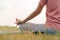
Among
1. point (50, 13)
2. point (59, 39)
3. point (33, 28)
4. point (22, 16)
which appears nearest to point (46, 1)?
point (50, 13)

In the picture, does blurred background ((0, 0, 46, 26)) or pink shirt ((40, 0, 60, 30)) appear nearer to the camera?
pink shirt ((40, 0, 60, 30))

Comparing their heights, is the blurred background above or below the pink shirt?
above

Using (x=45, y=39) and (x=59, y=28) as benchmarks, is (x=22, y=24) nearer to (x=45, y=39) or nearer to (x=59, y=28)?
(x=59, y=28)

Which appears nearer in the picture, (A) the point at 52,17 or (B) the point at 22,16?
(A) the point at 52,17

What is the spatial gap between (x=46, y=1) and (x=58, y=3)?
0.14m

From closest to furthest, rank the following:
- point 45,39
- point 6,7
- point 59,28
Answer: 1. point 45,39
2. point 59,28
3. point 6,7

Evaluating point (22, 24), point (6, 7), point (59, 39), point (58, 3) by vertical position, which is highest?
point (6, 7)

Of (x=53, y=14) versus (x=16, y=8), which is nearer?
(x=53, y=14)

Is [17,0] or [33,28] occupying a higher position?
[17,0]

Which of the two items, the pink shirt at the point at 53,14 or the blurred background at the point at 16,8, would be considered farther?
the blurred background at the point at 16,8

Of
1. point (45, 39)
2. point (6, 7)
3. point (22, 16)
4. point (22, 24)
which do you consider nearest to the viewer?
point (45, 39)

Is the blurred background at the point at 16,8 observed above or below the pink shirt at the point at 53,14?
above

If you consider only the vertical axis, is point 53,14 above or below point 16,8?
below

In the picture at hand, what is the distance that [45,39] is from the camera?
0.99 m
